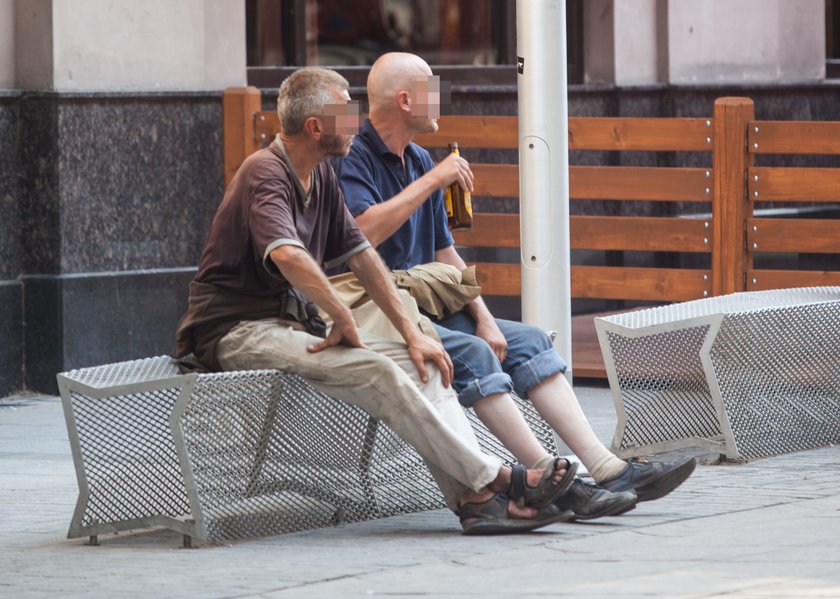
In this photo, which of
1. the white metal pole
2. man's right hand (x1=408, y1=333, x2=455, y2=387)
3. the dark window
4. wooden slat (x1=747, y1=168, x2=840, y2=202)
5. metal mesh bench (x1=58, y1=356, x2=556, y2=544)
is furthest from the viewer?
the dark window

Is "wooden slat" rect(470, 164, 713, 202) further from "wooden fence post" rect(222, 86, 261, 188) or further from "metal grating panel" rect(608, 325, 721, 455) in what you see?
"metal grating panel" rect(608, 325, 721, 455)

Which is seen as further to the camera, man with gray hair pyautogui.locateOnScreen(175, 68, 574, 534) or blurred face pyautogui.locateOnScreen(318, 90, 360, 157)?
blurred face pyautogui.locateOnScreen(318, 90, 360, 157)

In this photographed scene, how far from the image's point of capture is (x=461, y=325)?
20.7ft

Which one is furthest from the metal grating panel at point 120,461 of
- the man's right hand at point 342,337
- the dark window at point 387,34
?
the dark window at point 387,34

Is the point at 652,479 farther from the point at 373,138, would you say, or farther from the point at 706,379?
the point at 373,138

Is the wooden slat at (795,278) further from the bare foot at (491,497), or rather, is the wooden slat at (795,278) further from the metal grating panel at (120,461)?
the metal grating panel at (120,461)

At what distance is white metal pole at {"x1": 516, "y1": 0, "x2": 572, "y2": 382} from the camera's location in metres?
6.92

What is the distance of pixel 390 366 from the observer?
555 centimetres

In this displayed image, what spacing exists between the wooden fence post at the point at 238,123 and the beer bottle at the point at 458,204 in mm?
3839

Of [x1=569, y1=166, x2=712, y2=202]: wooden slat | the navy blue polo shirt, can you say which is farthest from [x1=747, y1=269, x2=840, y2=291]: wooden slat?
the navy blue polo shirt

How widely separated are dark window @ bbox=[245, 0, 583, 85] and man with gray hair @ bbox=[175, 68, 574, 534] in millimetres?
5292

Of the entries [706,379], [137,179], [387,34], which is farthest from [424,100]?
[387,34]

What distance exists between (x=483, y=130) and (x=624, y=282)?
110cm

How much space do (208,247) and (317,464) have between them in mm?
767
